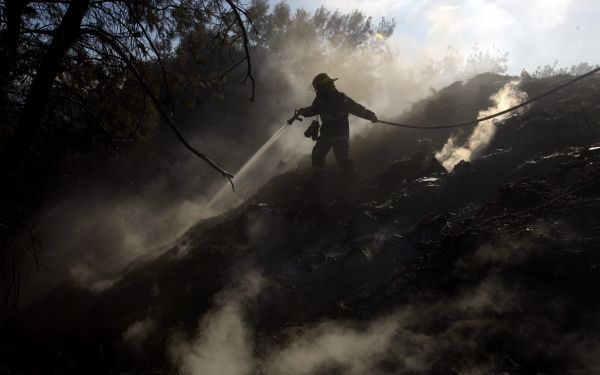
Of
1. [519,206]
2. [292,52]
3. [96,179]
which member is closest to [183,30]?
[519,206]

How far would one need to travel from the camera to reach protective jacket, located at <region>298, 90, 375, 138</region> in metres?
7.14

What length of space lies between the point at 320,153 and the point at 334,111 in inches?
31.7

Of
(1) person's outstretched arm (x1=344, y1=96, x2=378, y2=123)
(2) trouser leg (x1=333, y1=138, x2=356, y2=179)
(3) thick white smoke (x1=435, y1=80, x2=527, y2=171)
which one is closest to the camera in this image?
(1) person's outstretched arm (x1=344, y1=96, x2=378, y2=123)

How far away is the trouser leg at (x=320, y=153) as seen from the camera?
24.1ft

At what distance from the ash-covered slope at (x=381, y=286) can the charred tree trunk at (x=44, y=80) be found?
251cm

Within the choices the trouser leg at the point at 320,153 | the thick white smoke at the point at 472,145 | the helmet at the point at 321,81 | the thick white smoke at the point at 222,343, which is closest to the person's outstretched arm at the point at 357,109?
the helmet at the point at 321,81

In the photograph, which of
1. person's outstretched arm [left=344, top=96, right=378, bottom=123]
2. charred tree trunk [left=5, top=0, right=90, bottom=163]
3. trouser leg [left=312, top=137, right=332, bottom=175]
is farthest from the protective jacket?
charred tree trunk [left=5, top=0, right=90, bottom=163]

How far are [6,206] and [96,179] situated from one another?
12486 millimetres

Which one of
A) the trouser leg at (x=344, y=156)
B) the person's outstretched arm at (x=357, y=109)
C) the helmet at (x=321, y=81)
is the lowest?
the trouser leg at (x=344, y=156)

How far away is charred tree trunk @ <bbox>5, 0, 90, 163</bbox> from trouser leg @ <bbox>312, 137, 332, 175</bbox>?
18.0ft

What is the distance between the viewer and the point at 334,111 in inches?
281

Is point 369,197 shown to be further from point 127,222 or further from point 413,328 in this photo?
point 127,222

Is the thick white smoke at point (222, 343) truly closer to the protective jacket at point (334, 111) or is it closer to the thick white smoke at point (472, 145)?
the protective jacket at point (334, 111)

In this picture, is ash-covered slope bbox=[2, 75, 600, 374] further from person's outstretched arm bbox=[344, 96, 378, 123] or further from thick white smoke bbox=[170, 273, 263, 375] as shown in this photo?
person's outstretched arm bbox=[344, 96, 378, 123]
